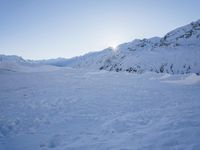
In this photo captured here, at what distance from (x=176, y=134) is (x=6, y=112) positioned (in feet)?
29.5

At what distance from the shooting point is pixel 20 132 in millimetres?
10406

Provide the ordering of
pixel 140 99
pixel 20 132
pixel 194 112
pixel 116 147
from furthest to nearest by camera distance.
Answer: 1. pixel 140 99
2. pixel 194 112
3. pixel 20 132
4. pixel 116 147

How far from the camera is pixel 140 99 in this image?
16.3 meters

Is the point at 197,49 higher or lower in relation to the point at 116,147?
A: higher

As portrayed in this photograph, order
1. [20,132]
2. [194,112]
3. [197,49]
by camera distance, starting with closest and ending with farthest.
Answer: [20,132] → [194,112] → [197,49]

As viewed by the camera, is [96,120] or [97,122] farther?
[96,120]

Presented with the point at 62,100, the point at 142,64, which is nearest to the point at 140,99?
the point at 62,100

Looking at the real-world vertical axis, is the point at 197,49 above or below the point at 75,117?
above

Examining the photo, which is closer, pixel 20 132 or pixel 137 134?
pixel 137 134

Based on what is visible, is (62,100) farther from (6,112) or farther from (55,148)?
(55,148)

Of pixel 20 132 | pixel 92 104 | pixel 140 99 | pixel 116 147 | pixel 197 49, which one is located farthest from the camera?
pixel 197 49

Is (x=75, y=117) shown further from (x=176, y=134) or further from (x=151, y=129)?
(x=176, y=134)

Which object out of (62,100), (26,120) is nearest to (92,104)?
(62,100)

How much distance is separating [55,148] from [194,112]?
6.67m
